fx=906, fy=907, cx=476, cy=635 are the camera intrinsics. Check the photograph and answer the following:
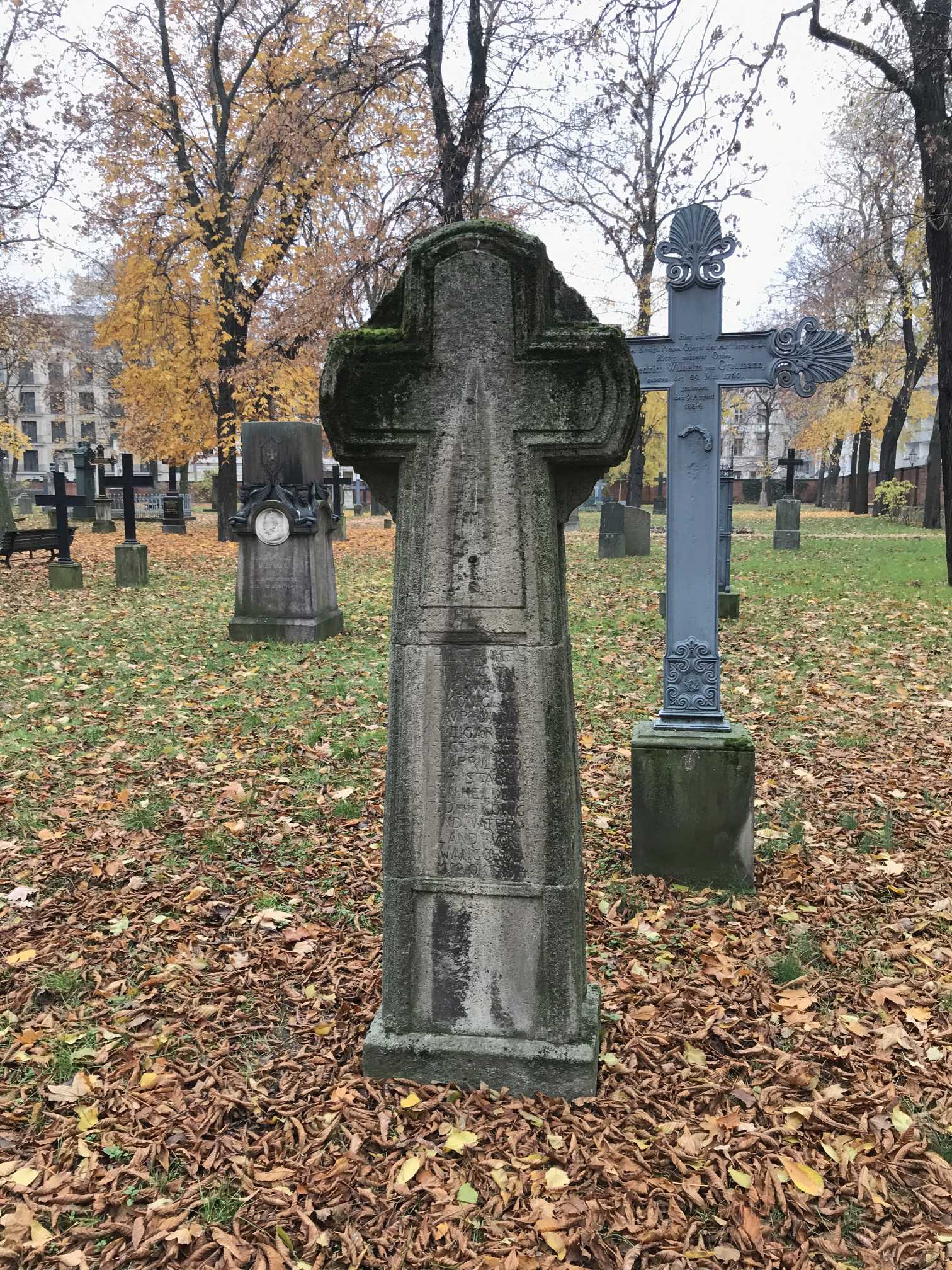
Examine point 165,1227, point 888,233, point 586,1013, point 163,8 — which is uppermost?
point 163,8

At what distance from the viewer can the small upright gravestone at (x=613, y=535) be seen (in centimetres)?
1973

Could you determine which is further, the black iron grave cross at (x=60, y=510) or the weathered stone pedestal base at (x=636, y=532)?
the weathered stone pedestal base at (x=636, y=532)

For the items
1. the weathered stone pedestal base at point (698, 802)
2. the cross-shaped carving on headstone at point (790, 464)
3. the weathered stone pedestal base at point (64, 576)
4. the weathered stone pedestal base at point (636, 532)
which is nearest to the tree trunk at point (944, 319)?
the weathered stone pedestal base at point (636, 532)

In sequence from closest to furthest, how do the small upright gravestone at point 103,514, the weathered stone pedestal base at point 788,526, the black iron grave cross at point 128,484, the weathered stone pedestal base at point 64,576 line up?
the weathered stone pedestal base at point 64,576, the black iron grave cross at point 128,484, the weathered stone pedestal base at point 788,526, the small upright gravestone at point 103,514

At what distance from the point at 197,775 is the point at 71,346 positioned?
41349 millimetres

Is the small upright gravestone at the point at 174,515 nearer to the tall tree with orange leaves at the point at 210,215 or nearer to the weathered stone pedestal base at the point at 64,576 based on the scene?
the tall tree with orange leaves at the point at 210,215

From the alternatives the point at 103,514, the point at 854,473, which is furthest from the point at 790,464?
the point at 103,514

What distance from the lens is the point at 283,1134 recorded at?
9.02ft

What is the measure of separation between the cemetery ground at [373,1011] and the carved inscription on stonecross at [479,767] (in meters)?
0.80

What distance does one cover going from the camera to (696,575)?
4.52 metres

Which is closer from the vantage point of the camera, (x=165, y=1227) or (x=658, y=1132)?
(x=165, y=1227)

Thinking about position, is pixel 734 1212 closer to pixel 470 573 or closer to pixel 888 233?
pixel 470 573

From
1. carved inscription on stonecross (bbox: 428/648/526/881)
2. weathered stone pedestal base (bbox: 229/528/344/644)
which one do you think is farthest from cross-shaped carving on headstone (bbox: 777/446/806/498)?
carved inscription on stonecross (bbox: 428/648/526/881)

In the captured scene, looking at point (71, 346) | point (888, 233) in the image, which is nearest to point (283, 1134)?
point (888, 233)
